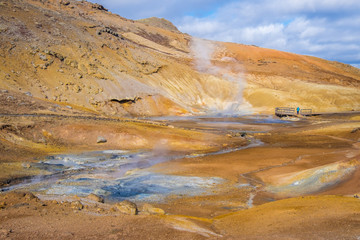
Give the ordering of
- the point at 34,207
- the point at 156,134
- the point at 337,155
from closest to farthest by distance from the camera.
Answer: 1. the point at 34,207
2. the point at 337,155
3. the point at 156,134

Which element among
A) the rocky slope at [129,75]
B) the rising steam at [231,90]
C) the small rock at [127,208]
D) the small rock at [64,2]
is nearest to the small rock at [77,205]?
the small rock at [127,208]

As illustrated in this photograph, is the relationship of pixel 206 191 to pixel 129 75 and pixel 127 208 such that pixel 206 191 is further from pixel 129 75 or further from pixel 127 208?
pixel 129 75

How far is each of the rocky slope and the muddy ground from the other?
9.79 m

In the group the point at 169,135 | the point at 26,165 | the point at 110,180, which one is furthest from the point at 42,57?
the point at 110,180

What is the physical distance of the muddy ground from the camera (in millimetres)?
8625

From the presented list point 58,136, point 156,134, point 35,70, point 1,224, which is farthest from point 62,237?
point 35,70

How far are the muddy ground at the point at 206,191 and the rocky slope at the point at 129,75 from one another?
9795 millimetres

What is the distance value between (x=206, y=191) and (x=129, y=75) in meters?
36.2

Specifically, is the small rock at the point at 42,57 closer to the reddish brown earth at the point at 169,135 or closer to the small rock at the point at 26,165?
the reddish brown earth at the point at 169,135

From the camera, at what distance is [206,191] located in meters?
14.5

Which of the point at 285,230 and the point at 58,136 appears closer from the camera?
the point at 285,230

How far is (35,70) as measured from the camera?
38938 mm

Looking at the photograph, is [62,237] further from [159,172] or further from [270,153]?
[270,153]

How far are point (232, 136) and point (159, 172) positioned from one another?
47.4 feet
